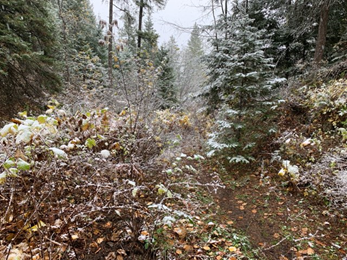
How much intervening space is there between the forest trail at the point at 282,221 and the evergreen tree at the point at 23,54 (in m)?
6.29

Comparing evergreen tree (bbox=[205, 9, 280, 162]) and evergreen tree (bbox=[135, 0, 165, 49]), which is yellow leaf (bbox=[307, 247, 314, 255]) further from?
evergreen tree (bbox=[135, 0, 165, 49])

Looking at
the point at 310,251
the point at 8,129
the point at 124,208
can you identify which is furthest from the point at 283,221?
the point at 8,129

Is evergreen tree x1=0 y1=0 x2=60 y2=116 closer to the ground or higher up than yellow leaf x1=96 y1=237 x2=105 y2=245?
higher up

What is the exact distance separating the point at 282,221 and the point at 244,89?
2.78m

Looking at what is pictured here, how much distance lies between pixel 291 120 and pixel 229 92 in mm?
1741

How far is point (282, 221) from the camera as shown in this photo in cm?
282

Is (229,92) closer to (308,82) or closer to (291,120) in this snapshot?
(291,120)

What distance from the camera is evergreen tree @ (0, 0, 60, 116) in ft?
15.4

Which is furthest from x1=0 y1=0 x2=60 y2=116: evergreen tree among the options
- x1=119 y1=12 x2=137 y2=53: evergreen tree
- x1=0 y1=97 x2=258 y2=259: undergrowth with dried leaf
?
x1=0 y1=97 x2=258 y2=259: undergrowth with dried leaf

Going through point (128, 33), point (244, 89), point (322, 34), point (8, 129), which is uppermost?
point (322, 34)

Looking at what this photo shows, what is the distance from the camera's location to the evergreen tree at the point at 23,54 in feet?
15.4

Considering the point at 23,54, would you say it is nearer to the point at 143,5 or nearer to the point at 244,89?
the point at 244,89

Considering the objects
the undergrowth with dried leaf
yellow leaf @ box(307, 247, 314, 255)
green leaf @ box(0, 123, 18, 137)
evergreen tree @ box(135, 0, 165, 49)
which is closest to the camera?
green leaf @ box(0, 123, 18, 137)

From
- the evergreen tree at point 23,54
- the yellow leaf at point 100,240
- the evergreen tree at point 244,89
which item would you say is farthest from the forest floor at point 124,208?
the evergreen tree at point 23,54
